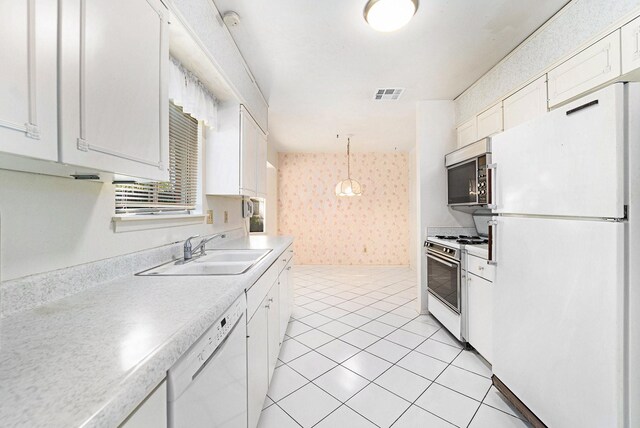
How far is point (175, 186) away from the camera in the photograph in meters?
1.88

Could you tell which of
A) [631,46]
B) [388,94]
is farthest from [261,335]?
[388,94]

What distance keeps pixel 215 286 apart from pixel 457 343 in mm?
2359

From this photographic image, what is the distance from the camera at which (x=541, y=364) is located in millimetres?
1355

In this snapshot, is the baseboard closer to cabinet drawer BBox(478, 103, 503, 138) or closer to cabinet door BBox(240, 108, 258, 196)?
cabinet drawer BBox(478, 103, 503, 138)

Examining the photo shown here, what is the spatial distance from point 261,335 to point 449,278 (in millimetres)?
1901

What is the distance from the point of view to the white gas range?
2.30m

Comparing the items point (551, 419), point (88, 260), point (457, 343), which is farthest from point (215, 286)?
point (457, 343)

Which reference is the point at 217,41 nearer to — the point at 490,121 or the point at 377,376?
the point at 490,121

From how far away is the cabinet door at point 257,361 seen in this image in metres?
1.24

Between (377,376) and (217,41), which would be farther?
(377,376)

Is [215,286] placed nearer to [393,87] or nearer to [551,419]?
[551,419]

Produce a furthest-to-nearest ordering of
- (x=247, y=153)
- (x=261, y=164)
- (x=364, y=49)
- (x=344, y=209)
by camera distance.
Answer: (x=344, y=209) < (x=261, y=164) < (x=247, y=153) < (x=364, y=49)

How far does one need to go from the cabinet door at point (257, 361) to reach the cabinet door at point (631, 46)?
236 cm

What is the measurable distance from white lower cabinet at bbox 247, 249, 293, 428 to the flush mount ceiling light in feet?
5.93
